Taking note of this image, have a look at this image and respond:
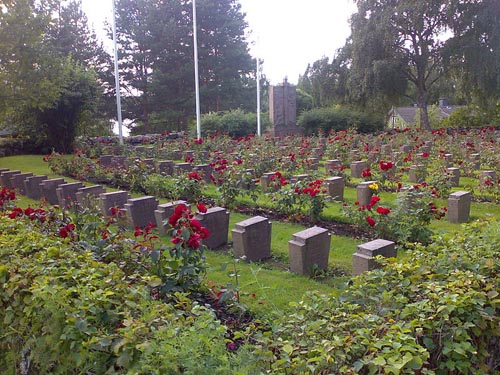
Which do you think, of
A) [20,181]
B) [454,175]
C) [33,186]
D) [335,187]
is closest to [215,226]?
[335,187]

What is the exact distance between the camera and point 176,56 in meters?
32.7

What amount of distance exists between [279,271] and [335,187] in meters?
3.80

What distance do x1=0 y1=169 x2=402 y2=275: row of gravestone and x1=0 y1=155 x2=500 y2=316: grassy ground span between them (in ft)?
0.57

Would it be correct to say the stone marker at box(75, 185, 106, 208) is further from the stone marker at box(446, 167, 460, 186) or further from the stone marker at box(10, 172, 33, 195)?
the stone marker at box(446, 167, 460, 186)

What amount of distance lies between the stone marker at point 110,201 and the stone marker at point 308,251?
11.0 ft

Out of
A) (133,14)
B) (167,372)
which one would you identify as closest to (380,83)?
(133,14)

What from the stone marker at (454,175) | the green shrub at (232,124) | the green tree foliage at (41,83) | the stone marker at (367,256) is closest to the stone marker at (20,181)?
the green tree foliage at (41,83)

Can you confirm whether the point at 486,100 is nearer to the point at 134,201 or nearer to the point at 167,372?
the point at 134,201

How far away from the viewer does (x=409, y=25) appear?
84.0ft

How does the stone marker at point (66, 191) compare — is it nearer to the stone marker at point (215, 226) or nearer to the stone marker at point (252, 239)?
the stone marker at point (215, 226)

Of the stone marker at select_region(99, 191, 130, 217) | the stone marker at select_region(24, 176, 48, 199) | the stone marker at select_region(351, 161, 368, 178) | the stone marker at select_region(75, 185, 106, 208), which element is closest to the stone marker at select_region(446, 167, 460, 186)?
the stone marker at select_region(351, 161, 368, 178)

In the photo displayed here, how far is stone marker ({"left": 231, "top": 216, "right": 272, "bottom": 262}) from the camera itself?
18.3 feet

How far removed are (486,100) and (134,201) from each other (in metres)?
24.7

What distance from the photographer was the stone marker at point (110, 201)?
7367mm
